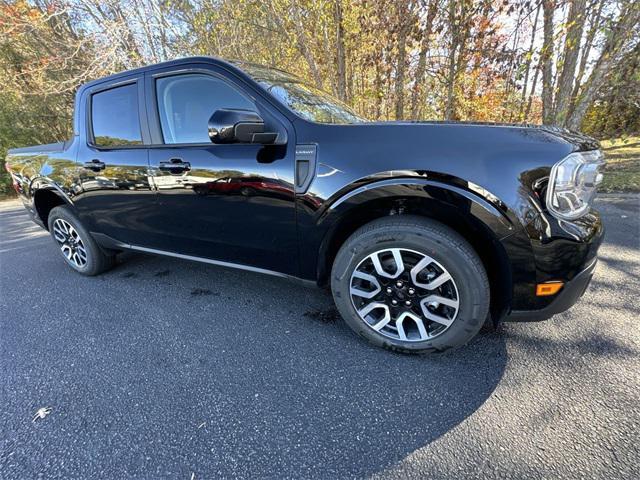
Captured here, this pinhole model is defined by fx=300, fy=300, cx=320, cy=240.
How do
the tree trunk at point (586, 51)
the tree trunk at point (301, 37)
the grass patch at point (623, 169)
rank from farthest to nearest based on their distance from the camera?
the tree trunk at point (301, 37), the grass patch at point (623, 169), the tree trunk at point (586, 51)

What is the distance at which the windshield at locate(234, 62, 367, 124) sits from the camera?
202cm

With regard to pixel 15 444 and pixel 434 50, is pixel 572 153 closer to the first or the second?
pixel 15 444

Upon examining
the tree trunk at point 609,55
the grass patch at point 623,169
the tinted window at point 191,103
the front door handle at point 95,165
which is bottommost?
the grass patch at point 623,169

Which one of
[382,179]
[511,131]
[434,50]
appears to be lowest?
[382,179]

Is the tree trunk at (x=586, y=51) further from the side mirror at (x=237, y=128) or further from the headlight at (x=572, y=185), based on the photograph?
the side mirror at (x=237, y=128)

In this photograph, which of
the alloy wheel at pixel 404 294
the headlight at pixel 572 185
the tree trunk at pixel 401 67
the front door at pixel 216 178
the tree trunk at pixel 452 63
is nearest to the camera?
the headlight at pixel 572 185

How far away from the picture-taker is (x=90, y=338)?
221 centimetres

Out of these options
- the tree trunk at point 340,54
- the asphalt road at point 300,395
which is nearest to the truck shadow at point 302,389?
the asphalt road at point 300,395

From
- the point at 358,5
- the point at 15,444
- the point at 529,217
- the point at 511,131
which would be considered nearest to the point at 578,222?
the point at 529,217

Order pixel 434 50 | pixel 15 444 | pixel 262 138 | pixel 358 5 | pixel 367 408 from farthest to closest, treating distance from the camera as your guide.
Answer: pixel 434 50 < pixel 358 5 < pixel 262 138 < pixel 367 408 < pixel 15 444

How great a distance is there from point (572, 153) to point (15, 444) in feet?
9.93

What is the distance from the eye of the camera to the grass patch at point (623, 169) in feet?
17.1

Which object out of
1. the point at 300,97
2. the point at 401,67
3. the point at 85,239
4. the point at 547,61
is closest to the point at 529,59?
the point at 547,61

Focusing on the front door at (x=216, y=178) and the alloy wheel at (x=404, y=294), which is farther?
the front door at (x=216, y=178)
